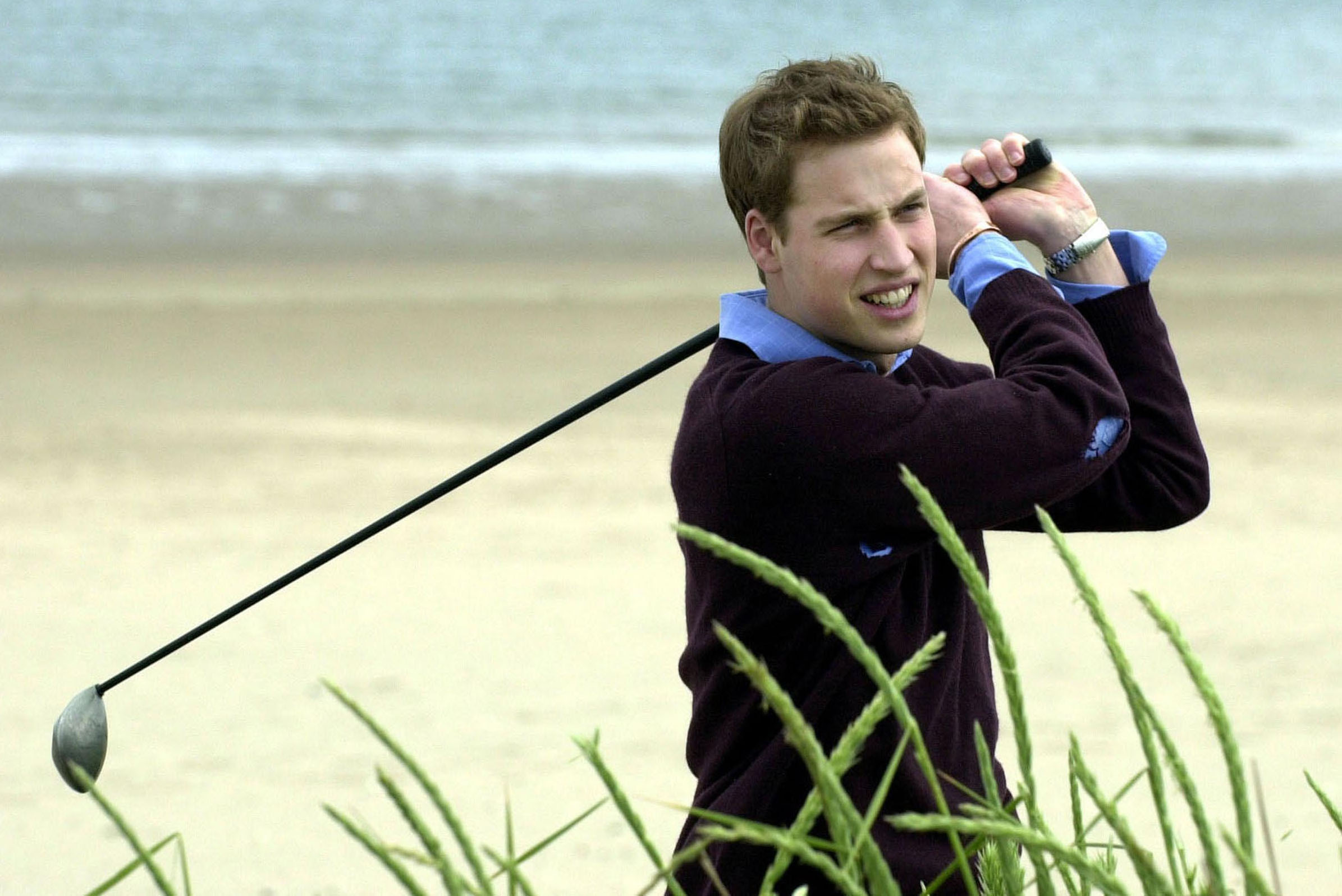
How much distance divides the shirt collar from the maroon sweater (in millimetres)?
17

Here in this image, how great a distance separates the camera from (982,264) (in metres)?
1.86

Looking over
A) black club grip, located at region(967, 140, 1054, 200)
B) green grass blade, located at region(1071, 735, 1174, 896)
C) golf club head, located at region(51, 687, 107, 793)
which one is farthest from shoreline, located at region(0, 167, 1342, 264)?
green grass blade, located at region(1071, 735, 1174, 896)

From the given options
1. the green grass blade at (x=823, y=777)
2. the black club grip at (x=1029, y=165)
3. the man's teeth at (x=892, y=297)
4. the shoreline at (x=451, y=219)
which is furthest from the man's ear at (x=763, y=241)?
the shoreline at (x=451, y=219)

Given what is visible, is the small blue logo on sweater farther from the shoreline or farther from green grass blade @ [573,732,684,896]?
the shoreline

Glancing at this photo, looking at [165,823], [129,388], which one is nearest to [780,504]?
[165,823]

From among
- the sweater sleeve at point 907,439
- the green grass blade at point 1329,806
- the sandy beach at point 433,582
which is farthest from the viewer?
the sandy beach at point 433,582

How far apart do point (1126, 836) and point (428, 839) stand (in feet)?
1.09

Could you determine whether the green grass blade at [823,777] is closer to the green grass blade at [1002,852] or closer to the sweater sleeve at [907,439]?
the green grass blade at [1002,852]

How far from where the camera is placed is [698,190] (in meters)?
15.0

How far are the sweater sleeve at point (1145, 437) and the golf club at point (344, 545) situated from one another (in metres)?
0.21

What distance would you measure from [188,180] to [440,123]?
4.70 metres

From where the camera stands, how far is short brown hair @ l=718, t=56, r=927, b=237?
1.75 meters

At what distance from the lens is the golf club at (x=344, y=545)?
6.66 ft

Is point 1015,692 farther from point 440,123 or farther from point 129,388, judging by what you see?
point 440,123
